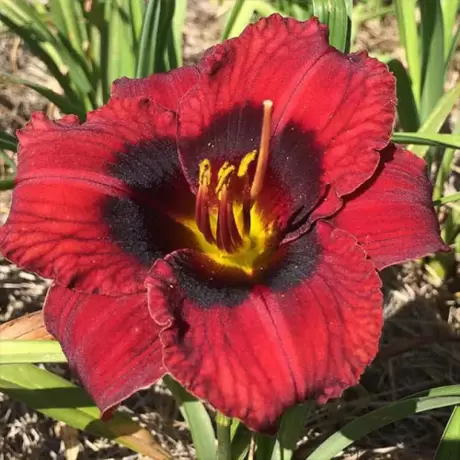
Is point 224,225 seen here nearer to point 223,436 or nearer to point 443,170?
point 223,436

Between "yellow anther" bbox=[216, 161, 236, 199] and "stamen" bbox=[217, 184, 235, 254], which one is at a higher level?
"yellow anther" bbox=[216, 161, 236, 199]

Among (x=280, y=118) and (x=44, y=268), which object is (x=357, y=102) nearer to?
(x=280, y=118)

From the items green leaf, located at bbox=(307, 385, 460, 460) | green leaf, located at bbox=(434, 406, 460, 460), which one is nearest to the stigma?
green leaf, located at bbox=(307, 385, 460, 460)

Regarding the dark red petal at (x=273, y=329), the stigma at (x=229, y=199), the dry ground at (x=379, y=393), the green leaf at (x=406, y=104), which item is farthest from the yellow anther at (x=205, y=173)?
the green leaf at (x=406, y=104)

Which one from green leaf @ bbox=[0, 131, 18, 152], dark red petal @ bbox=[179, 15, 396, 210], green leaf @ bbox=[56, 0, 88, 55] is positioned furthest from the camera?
green leaf @ bbox=[56, 0, 88, 55]

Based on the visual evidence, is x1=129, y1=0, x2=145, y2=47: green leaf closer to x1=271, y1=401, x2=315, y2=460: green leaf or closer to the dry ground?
the dry ground

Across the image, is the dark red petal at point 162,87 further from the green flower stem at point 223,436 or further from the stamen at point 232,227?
the green flower stem at point 223,436
